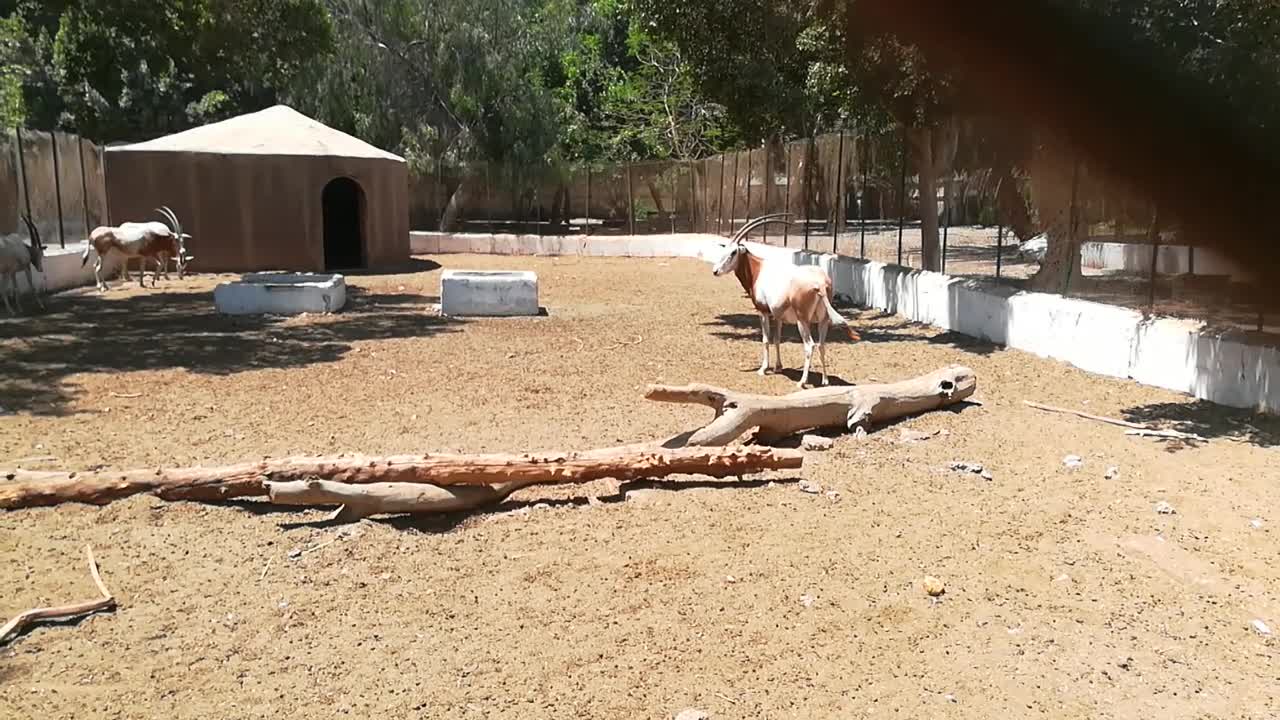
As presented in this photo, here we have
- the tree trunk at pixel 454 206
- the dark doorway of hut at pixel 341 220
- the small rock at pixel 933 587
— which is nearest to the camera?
the small rock at pixel 933 587

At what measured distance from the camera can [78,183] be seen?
20.5 metres

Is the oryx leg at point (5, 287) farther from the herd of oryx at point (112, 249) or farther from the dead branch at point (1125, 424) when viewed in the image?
the dead branch at point (1125, 424)

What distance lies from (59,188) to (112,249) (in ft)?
6.64

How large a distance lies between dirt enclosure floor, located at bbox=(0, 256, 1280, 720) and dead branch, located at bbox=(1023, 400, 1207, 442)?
0.20 metres

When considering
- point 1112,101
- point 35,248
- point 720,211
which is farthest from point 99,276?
point 1112,101

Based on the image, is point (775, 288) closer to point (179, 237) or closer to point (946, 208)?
point (946, 208)

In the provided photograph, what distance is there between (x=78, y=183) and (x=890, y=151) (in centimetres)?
1522

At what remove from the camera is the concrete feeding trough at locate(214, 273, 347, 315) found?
50.5 ft

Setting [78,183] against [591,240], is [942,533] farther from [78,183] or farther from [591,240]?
[591,240]

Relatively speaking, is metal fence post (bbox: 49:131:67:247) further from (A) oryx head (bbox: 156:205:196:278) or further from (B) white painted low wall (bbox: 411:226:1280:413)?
(B) white painted low wall (bbox: 411:226:1280:413)

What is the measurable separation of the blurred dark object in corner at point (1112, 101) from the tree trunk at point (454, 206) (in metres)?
20.9

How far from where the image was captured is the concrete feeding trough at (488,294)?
606 inches

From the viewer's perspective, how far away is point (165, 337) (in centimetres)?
1321

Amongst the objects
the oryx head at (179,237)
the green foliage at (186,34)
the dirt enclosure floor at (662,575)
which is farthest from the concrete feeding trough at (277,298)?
the dirt enclosure floor at (662,575)
